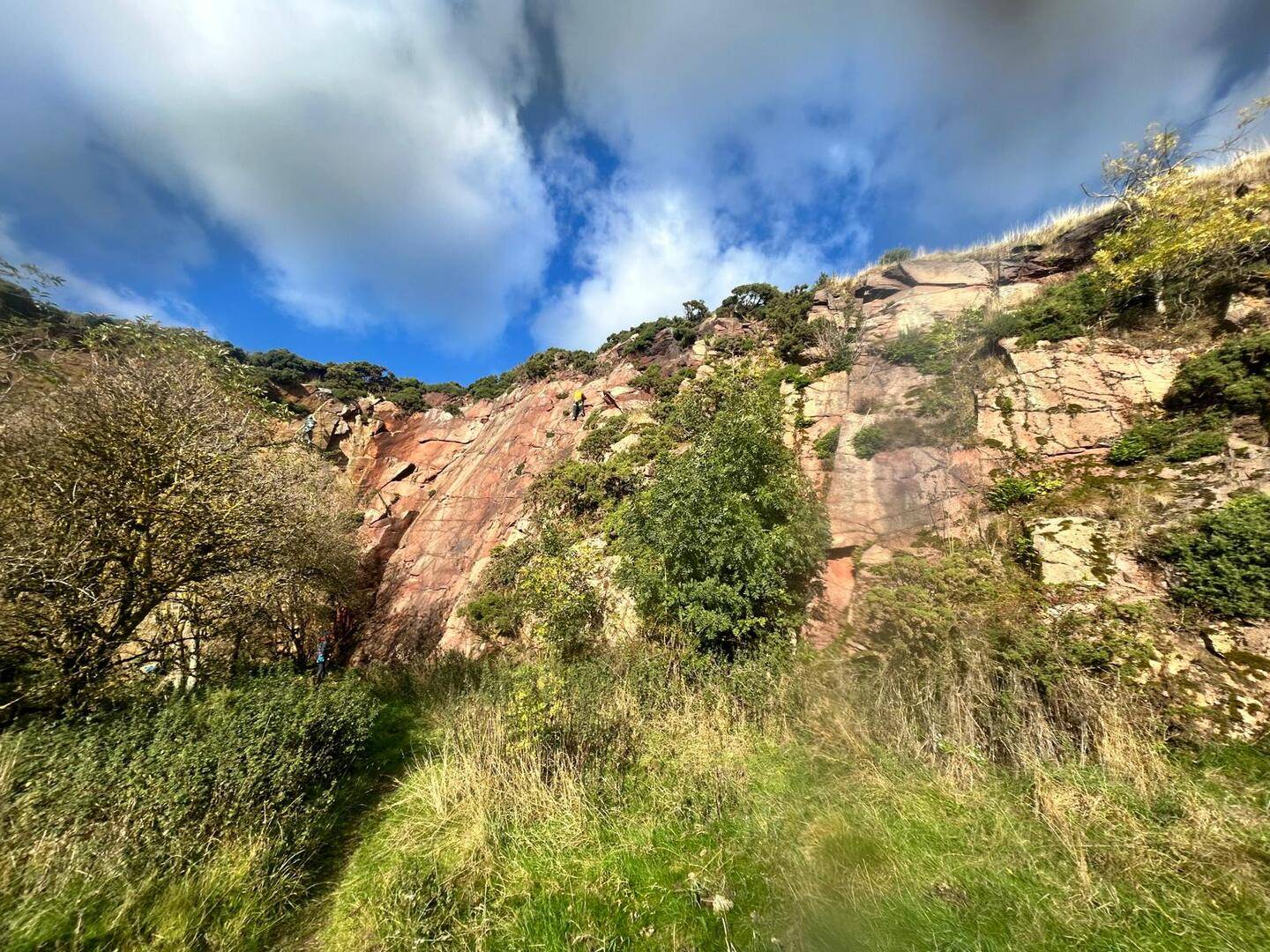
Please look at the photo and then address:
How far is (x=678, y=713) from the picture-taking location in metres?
6.55

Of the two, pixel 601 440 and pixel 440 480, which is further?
pixel 440 480

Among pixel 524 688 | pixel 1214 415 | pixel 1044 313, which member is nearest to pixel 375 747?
pixel 524 688

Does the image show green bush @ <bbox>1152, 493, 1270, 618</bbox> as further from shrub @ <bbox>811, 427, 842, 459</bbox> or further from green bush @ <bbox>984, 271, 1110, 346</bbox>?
shrub @ <bbox>811, 427, 842, 459</bbox>

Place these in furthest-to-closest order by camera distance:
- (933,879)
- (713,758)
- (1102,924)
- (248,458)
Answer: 1. (248,458)
2. (713,758)
3. (933,879)
4. (1102,924)

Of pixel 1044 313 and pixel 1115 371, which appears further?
pixel 1044 313

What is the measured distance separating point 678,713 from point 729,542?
11.0ft

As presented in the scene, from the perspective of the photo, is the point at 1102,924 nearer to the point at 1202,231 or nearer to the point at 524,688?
the point at 524,688

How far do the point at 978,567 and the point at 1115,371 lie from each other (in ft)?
20.1

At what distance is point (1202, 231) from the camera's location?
905 cm

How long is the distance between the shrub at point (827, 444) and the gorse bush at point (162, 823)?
13.0 m

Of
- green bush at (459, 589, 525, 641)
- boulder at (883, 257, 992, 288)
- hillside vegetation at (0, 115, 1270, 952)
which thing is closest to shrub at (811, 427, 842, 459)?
hillside vegetation at (0, 115, 1270, 952)

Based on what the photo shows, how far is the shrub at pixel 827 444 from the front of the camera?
12.6 m

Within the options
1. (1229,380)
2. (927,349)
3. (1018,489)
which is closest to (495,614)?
(1018,489)

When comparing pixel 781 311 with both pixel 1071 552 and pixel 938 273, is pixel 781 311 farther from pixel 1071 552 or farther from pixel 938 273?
pixel 1071 552
